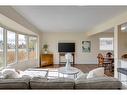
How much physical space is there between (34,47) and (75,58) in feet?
10.2

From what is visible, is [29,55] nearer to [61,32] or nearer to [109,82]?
[61,32]

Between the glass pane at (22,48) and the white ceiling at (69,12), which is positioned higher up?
the white ceiling at (69,12)

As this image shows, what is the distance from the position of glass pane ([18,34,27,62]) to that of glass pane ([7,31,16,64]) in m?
0.80

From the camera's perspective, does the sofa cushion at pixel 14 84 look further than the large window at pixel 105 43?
No

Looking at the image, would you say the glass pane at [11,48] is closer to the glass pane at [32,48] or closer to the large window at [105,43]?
the glass pane at [32,48]

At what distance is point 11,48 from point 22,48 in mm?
1784

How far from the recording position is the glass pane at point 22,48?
9.45m

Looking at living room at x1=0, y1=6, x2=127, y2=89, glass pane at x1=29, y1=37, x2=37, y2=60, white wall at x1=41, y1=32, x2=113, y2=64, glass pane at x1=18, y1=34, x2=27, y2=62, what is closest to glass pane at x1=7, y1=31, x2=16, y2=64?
living room at x1=0, y1=6, x2=127, y2=89

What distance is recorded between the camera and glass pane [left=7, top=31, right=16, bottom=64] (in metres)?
7.74

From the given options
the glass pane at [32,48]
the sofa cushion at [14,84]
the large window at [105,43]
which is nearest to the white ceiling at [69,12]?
the sofa cushion at [14,84]

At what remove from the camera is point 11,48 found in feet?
26.8
